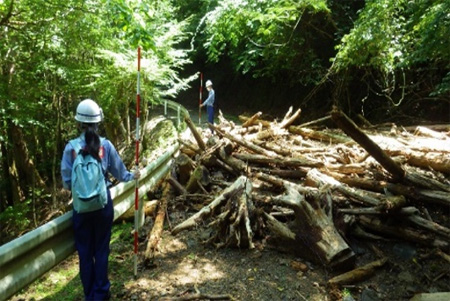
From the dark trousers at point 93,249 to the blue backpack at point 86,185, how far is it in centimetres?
17

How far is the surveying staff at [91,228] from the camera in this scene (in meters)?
3.50

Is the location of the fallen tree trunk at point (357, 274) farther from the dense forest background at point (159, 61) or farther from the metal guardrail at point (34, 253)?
the dense forest background at point (159, 61)

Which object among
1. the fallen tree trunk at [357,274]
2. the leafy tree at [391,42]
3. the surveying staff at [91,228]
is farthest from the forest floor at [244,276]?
the leafy tree at [391,42]

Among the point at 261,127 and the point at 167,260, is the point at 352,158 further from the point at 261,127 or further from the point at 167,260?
the point at 167,260

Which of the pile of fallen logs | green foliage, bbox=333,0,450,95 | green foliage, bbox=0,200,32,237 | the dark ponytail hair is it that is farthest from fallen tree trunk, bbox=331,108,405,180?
green foliage, bbox=0,200,32,237

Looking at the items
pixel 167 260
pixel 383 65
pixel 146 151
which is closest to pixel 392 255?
pixel 167 260

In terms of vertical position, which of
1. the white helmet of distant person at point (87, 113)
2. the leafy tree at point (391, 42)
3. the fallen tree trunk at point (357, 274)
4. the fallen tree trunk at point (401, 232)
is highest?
the leafy tree at point (391, 42)

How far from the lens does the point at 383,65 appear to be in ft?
36.1

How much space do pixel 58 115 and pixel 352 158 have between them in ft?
36.3

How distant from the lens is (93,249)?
3.68 m

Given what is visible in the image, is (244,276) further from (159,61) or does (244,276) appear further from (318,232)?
(159,61)

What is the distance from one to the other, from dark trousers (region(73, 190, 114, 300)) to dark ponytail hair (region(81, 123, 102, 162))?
0.59 metres

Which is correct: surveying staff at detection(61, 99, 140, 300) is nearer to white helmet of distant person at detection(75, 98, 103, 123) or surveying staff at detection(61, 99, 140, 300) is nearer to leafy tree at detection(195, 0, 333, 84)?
white helmet of distant person at detection(75, 98, 103, 123)

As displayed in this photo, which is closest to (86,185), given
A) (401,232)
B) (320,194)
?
(320,194)
